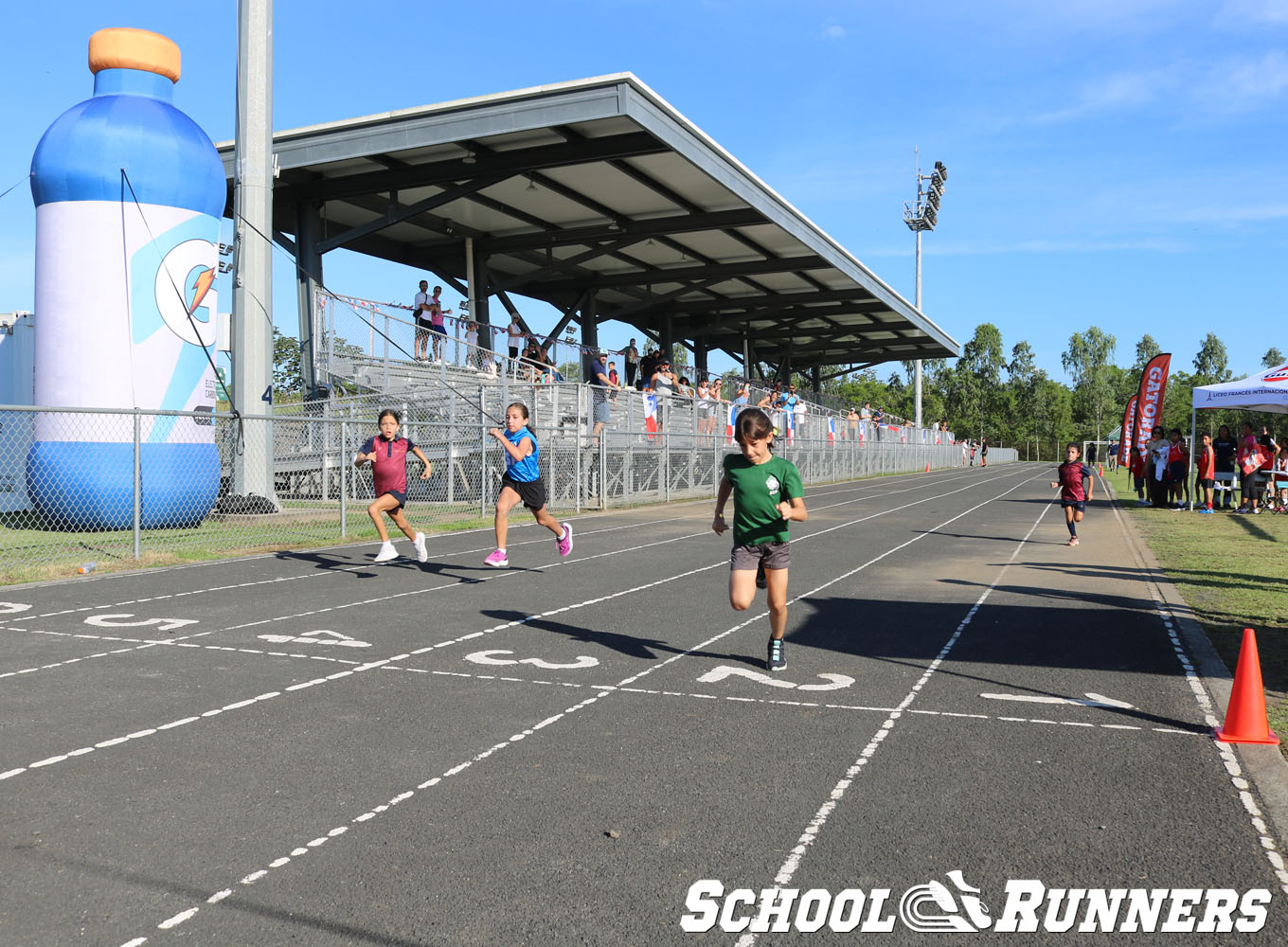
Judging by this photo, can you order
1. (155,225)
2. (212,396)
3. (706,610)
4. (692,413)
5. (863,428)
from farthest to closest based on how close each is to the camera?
(863,428), (692,413), (212,396), (155,225), (706,610)

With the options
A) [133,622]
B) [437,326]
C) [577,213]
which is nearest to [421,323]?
[437,326]

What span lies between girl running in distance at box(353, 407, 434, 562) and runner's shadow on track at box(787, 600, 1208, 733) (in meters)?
4.84

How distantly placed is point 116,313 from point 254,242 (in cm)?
338

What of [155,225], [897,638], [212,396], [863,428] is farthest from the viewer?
[863,428]

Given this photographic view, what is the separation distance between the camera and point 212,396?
16875mm

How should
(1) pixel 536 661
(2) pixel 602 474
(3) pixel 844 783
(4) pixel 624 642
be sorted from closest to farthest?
(3) pixel 844 783, (1) pixel 536 661, (4) pixel 624 642, (2) pixel 602 474

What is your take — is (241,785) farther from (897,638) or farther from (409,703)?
(897,638)

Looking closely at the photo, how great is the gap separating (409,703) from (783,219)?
80.2 feet

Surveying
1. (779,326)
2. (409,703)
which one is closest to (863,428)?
(779,326)

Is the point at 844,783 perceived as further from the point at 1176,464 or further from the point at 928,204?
the point at 928,204

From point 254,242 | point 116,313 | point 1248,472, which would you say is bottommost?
point 1248,472

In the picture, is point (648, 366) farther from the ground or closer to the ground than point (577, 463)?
farther from the ground

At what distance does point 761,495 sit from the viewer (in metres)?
6.81

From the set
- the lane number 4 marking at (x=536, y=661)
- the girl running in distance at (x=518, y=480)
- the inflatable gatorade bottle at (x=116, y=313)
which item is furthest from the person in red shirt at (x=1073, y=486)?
the inflatable gatorade bottle at (x=116, y=313)
